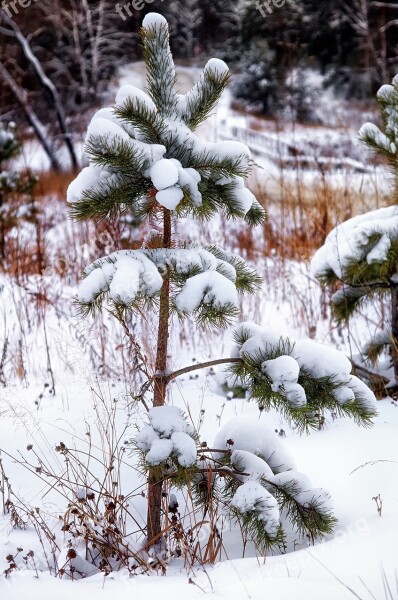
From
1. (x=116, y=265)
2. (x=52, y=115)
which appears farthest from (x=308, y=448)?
(x=52, y=115)

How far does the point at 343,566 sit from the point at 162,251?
3.08 feet

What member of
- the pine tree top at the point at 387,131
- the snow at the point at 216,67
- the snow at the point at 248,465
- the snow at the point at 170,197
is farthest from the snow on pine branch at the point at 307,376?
the pine tree top at the point at 387,131

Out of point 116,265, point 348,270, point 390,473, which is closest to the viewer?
point 116,265

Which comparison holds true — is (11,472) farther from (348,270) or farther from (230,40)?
(230,40)

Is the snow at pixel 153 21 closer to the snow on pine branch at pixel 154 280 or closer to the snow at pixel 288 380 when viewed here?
the snow on pine branch at pixel 154 280

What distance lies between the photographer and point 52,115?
20375mm

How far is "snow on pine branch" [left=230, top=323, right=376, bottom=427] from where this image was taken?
5.16ft

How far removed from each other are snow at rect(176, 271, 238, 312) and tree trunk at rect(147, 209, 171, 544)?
240 mm

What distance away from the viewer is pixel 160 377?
174 cm

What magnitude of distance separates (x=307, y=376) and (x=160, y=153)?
2.44 feet

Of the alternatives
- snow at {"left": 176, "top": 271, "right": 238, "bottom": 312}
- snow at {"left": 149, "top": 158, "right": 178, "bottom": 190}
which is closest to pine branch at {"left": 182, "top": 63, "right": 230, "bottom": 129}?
snow at {"left": 149, "top": 158, "right": 178, "bottom": 190}

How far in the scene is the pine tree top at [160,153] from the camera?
1.45m

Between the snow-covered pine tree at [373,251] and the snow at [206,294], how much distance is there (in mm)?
1301

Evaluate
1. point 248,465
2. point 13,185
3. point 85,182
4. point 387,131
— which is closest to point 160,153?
point 85,182
